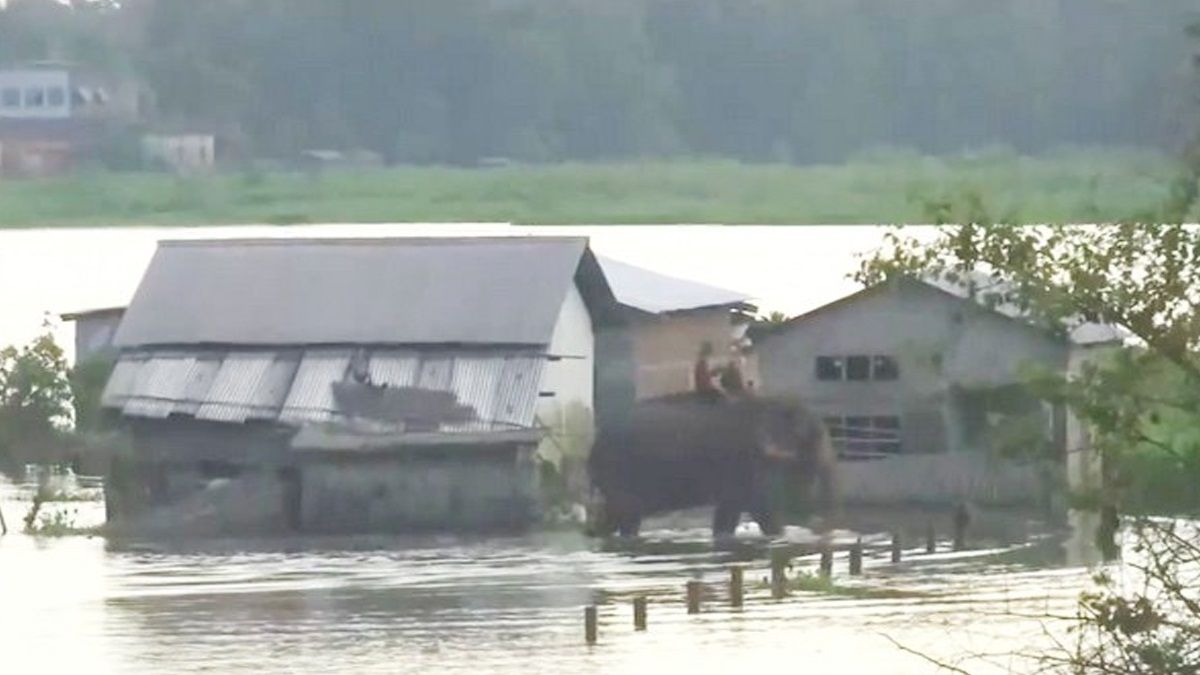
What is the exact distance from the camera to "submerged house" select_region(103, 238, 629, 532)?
819 inches

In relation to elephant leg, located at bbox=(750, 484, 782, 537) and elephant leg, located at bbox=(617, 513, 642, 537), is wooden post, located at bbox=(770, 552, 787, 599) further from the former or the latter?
elephant leg, located at bbox=(617, 513, 642, 537)

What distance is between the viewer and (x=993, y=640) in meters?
13.6

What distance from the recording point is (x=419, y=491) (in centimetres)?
2078

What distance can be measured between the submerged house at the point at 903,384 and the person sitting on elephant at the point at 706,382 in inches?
16.4

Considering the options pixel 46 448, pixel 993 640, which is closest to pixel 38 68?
pixel 46 448

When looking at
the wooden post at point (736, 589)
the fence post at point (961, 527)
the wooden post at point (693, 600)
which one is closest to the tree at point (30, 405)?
the fence post at point (961, 527)

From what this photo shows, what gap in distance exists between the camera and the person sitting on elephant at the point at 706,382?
68.8ft

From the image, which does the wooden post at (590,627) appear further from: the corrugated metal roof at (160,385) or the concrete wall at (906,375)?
the corrugated metal roof at (160,385)

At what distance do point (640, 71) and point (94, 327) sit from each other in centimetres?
554

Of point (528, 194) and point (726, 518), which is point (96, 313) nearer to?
point (528, 194)

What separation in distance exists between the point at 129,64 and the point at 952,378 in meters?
10.6

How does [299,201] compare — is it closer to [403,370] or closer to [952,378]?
[403,370]

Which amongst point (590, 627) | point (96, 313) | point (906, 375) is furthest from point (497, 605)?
point (96, 313)

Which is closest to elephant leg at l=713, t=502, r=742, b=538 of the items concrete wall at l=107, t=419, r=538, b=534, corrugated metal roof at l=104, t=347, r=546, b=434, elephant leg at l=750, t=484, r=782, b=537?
elephant leg at l=750, t=484, r=782, b=537
